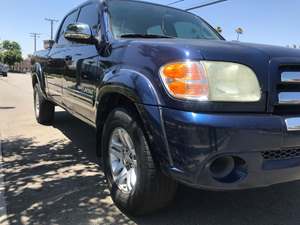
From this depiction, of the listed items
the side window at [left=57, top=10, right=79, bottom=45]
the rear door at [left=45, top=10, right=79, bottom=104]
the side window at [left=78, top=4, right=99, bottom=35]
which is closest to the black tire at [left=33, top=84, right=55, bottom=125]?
the rear door at [left=45, top=10, right=79, bottom=104]

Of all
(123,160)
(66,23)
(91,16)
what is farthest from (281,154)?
(66,23)

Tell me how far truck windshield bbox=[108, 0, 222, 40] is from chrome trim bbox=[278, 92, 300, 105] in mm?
1713

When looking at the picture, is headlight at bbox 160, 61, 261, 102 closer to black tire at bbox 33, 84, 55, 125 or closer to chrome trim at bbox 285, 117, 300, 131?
chrome trim at bbox 285, 117, 300, 131

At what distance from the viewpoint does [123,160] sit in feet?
12.2

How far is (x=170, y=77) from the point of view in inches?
117

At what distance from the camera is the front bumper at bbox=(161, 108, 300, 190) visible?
2781mm

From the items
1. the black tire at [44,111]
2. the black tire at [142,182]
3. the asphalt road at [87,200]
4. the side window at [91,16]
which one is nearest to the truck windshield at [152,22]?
the side window at [91,16]

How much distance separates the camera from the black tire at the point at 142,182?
10.4 feet

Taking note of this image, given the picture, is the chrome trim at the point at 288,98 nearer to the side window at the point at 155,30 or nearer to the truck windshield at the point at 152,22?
the truck windshield at the point at 152,22

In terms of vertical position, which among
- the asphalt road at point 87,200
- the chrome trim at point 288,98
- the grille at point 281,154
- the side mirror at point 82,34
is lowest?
the asphalt road at point 87,200

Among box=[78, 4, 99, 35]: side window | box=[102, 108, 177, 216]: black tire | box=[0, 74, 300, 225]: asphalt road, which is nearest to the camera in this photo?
box=[102, 108, 177, 216]: black tire

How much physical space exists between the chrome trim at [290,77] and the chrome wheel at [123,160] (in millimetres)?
1269

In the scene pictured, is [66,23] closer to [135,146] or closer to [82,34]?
[82,34]

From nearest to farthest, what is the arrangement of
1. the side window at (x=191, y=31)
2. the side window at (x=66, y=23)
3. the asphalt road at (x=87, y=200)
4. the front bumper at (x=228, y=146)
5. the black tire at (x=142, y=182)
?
1. the front bumper at (x=228, y=146)
2. the black tire at (x=142, y=182)
3. the asphalt road at (x=87, y=200)
4. the side window at (x=191, y=31)
5. the side window at (x=66, y=23)
